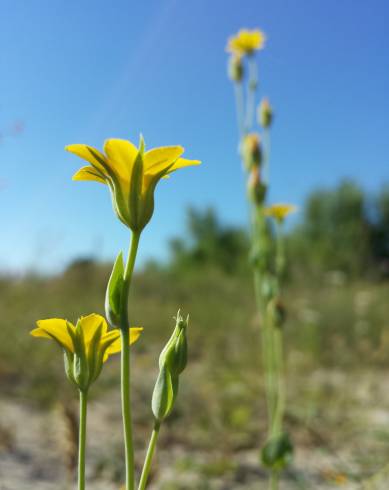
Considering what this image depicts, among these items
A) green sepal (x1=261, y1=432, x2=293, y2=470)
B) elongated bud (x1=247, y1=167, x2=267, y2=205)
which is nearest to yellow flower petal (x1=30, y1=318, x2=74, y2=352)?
green sepal (x1=261, y1=432, x2=293, y2=470)

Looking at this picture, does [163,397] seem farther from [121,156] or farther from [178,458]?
[178,458]

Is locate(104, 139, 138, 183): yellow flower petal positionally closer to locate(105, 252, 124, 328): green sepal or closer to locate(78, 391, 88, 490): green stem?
locate(105, 252, 124, 328): green sepal

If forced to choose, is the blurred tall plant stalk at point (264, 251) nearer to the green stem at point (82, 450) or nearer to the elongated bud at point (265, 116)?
the elongated bud at point (265, 116)

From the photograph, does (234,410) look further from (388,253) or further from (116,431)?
(388,253)

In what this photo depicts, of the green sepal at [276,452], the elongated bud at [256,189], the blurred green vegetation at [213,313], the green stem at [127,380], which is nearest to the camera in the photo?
the green stem at [127,380]

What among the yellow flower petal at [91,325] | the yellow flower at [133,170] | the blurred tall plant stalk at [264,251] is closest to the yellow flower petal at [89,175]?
the yellow flower at [133,170]

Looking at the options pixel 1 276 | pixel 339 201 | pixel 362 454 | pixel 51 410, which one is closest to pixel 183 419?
pixel 51 410
